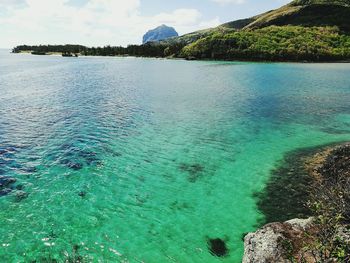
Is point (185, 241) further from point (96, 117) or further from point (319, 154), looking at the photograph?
point (96, 117)

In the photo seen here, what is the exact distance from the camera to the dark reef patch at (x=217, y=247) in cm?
1562

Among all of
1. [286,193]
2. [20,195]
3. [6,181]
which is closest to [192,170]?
[286,193]

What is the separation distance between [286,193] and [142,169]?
450 inches

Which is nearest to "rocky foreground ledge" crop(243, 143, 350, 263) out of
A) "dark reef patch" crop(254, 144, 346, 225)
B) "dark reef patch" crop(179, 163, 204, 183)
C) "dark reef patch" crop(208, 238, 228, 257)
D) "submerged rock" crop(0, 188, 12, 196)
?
"dark reef patch" crop(208, 238, 228, 257)

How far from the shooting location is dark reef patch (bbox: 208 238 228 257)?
15.6 m

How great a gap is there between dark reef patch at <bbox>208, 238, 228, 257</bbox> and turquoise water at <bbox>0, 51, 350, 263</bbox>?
1.05ft

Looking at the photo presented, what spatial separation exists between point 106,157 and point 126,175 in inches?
172

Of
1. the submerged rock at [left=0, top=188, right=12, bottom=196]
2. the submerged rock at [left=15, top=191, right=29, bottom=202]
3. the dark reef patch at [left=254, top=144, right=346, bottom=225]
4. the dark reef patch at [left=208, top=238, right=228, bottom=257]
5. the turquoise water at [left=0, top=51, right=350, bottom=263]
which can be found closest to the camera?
the dark reef patch at [left=208, top=238, right=228, bottom=257]

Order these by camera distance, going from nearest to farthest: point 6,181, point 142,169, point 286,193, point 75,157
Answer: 1. point 286,193
2. point 6,181
3. point 142,169
4. point 75,157

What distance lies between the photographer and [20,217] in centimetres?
1806

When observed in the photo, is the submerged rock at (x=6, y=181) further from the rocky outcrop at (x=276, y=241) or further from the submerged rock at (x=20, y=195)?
the rocky outcrop at (x=276, y=241)

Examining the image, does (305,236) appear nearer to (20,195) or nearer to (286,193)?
(286,193)

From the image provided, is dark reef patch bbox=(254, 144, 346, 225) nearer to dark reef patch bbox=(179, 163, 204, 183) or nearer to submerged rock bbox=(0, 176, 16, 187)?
dark reef patch bbox=(179, 163, 204, 183)

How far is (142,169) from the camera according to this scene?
25.1 meters
